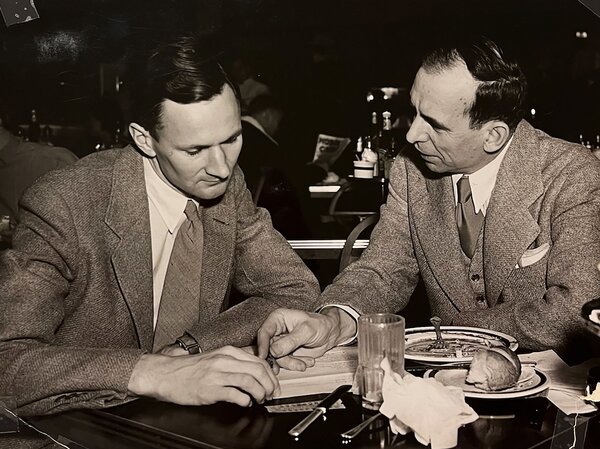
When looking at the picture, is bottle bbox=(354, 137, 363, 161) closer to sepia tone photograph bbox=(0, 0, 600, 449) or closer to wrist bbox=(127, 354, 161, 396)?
sepia tone photograph bbox=(0, 0, 600, 449)

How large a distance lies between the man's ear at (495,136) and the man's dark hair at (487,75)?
1 centimetres

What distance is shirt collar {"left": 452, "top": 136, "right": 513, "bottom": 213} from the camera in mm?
2166

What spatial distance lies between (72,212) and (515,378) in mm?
973

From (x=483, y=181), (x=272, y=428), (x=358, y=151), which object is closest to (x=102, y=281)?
(x=272, y=428)

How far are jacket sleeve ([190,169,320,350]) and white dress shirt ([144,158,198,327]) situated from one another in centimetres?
14

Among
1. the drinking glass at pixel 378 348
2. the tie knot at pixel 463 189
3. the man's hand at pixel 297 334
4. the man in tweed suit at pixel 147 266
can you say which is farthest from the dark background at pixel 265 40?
the drinking glass at pixel 378 348

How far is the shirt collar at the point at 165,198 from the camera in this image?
76.2 inches

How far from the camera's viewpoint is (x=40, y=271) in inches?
65.8

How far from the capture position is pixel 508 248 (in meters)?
2.06

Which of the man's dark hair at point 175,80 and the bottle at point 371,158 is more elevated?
the man's dark hair at point 175,80

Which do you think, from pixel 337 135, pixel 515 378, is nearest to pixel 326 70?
pixel 337 135

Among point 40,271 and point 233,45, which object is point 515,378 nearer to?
point 40,271

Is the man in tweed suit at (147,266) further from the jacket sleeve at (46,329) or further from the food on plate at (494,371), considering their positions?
the food on plate at (494,371)

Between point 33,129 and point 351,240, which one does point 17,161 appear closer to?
point 33,129
